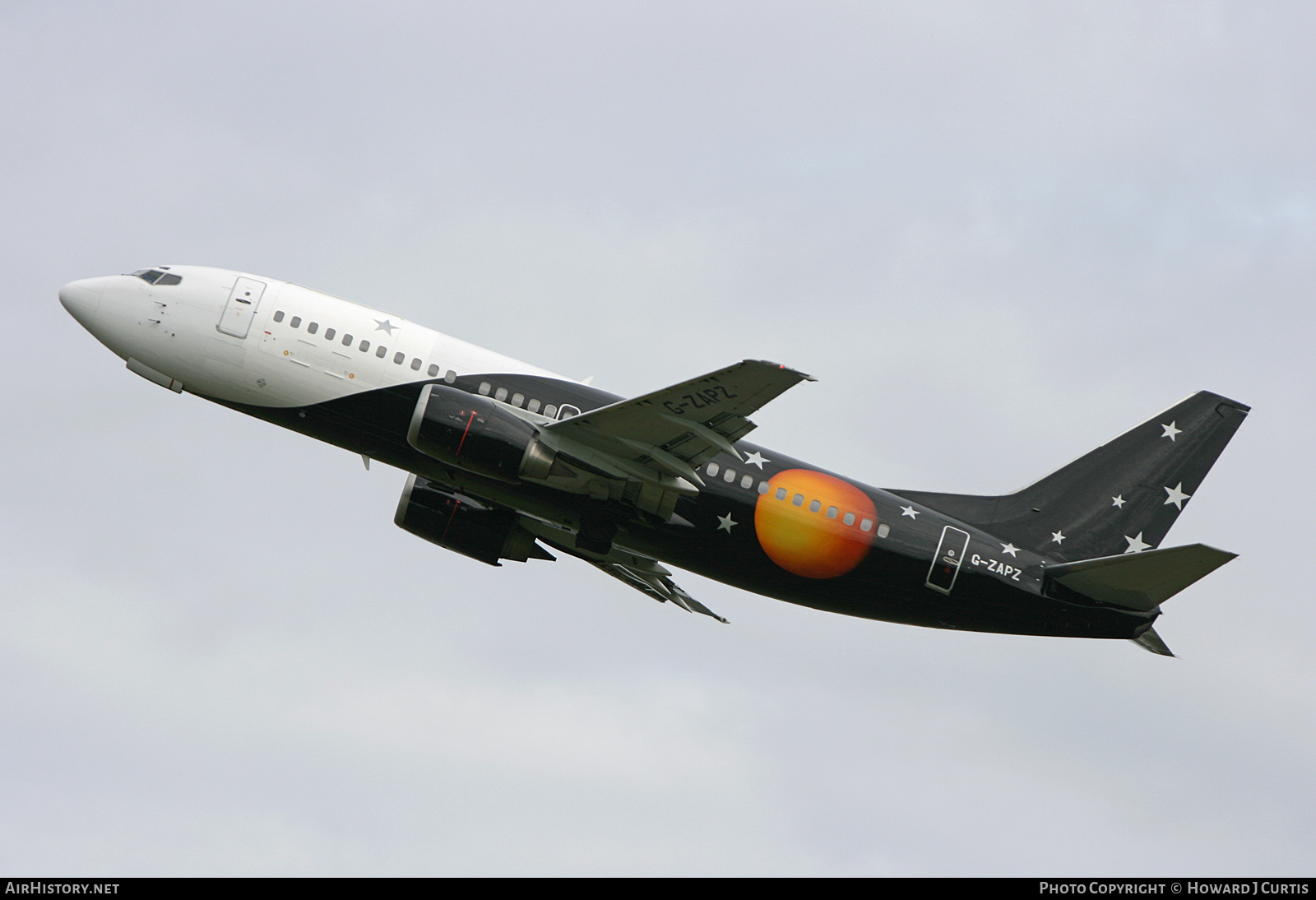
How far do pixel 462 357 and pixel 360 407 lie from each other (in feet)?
10.9

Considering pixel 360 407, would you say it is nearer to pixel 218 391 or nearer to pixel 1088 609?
pixel 218 391

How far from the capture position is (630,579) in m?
42.8

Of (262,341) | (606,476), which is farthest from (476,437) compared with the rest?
(262,341)

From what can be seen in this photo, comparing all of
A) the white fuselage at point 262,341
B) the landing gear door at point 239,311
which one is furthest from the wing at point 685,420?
the landing gear door at point 239,311

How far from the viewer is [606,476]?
3534 cm

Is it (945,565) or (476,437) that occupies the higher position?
(945,565)

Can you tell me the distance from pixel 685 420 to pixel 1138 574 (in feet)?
46.3

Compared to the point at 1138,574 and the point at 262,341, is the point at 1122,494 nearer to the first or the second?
the point at 1138,574

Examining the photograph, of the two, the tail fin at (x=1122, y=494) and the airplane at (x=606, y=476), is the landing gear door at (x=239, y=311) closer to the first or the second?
the airplane at (x=606, y=476)

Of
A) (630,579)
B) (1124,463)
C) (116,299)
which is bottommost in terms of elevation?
(630,579)
